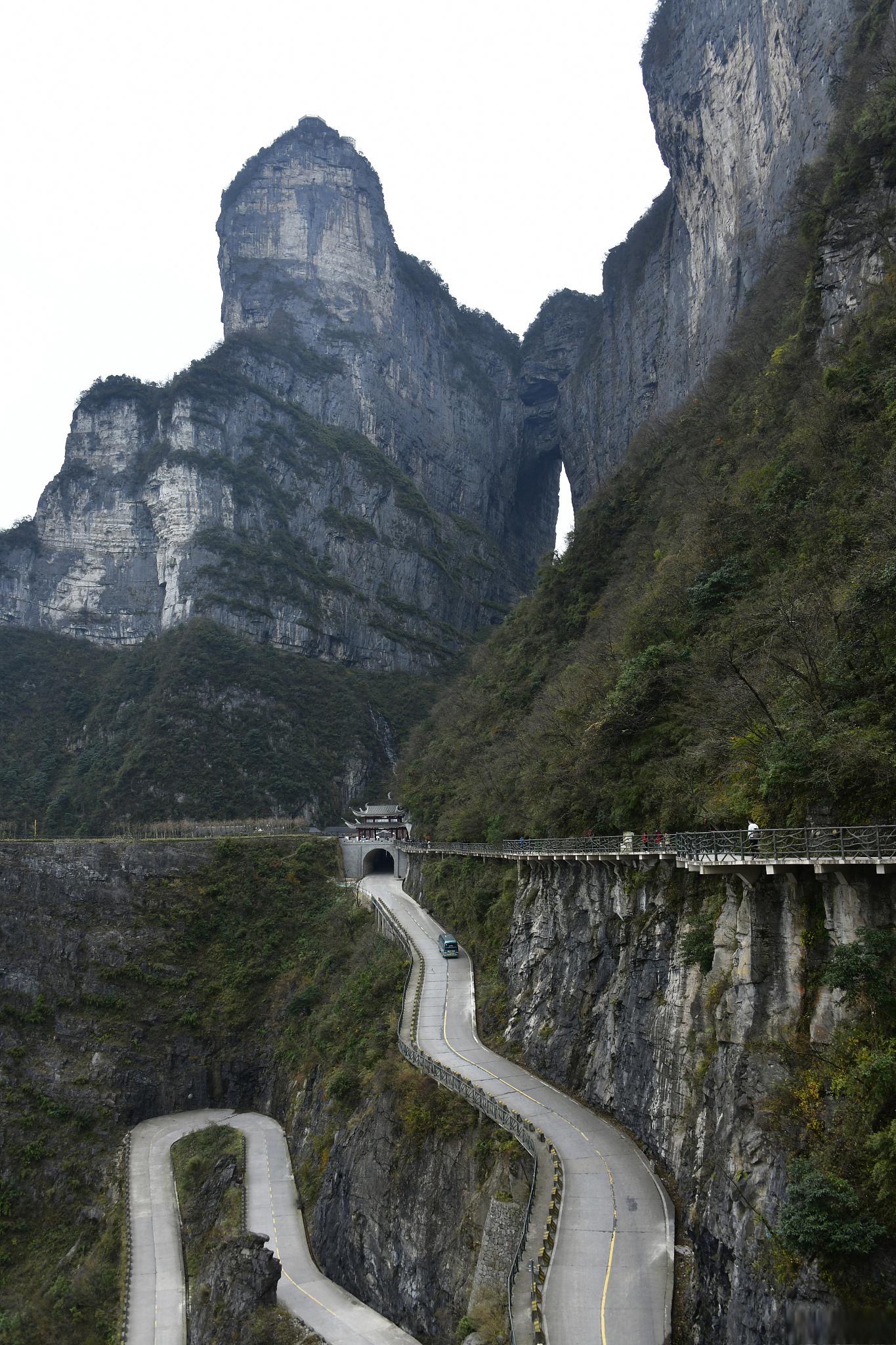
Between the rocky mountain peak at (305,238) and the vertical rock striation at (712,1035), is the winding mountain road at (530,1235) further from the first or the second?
the rocky mountain peak at (305,238)

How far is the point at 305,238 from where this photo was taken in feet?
465

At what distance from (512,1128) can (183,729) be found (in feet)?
258

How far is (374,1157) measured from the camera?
1145 inches

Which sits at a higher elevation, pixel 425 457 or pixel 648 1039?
pixel 425 457

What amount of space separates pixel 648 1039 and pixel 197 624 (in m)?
92.9

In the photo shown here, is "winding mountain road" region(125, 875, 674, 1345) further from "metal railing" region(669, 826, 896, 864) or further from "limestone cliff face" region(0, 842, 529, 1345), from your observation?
"metal railing" region(669, 826, 896, 864)

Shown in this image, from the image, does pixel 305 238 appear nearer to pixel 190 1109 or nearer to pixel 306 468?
pixel 306 468

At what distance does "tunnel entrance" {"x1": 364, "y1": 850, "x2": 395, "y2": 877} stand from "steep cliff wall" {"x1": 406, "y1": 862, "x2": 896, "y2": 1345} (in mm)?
41495

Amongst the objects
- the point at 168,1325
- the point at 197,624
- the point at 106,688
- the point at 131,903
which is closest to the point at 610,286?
the point at 197,624

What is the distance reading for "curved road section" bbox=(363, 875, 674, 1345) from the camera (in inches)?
635

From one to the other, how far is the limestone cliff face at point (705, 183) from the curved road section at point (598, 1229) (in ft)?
188

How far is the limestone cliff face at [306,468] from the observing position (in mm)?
115562

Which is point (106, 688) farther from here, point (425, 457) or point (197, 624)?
point (425, 457)

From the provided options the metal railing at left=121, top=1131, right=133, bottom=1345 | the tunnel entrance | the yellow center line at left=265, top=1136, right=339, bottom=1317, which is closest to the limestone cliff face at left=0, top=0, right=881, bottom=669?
the tunnel entrance
